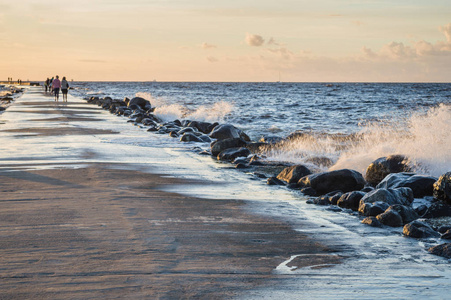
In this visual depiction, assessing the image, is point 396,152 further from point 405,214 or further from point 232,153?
point 405,214

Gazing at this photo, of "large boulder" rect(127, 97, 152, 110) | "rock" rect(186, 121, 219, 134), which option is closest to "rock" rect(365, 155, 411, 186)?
"rock" rect(186, 121, 219, 134)

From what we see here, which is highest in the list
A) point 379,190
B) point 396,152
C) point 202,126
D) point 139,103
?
point 396,152

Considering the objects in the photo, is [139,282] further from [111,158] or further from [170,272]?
[111,158]

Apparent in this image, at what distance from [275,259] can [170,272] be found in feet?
3.36

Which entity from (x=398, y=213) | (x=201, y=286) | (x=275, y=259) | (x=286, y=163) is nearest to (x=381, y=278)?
(x=275, y=259)

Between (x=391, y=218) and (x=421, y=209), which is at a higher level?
(x=391, y=218)

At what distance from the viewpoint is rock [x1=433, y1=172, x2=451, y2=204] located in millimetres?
8422

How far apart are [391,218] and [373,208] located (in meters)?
0.51

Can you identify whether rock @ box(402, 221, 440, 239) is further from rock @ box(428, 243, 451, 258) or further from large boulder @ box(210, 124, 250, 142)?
large boulder @ box(210, 124, 250, 142)

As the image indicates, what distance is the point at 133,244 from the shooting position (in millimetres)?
5305

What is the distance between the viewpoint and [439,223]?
717cm

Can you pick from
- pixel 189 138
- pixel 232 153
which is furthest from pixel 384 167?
pixel 189 138

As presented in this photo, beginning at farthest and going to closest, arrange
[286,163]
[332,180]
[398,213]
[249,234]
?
[286,163] → [332,180] → [398,213] → [249,234]

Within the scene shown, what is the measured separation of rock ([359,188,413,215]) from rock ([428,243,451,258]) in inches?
71.7
